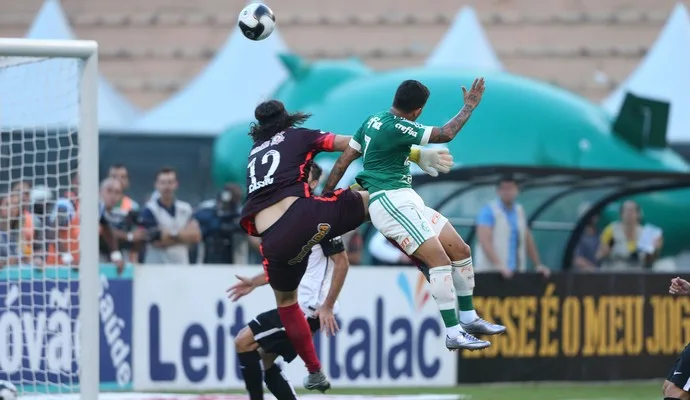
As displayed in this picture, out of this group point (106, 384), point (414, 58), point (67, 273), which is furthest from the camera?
point (414, 58)

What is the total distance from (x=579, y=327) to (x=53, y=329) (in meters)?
5.26

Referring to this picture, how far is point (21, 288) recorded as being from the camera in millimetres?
12633

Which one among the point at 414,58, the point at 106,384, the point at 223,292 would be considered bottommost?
the point at 106,384

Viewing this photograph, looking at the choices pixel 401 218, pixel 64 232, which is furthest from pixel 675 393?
pixel 64 232

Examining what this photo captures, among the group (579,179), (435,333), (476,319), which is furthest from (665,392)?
(579,179)

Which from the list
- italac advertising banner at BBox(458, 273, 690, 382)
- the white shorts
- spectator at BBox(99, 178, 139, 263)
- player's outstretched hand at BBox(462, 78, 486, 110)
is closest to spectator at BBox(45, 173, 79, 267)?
spectator at BBox(99, 178, 139, 263)

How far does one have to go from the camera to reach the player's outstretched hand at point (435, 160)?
30.9 ft

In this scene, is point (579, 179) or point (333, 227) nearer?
point (333, 227)

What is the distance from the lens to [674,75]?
2742cm

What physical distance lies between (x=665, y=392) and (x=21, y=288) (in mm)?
5796

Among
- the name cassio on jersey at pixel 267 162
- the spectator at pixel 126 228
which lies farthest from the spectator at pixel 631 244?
the name cassio on jersey at pixel 267 162

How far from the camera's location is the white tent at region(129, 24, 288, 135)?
28.5 metres

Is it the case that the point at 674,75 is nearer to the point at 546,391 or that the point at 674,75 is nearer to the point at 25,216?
the point at 546,391

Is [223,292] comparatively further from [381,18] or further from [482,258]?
[381,18]
